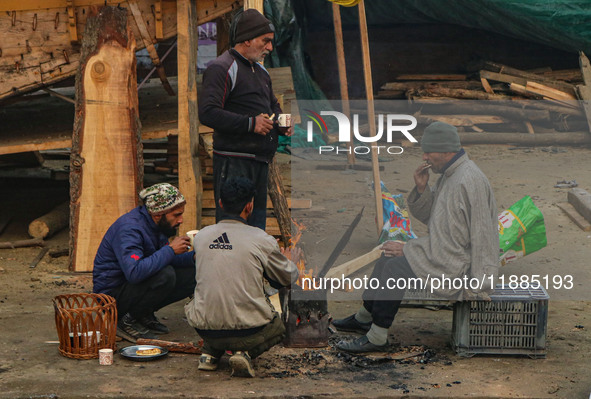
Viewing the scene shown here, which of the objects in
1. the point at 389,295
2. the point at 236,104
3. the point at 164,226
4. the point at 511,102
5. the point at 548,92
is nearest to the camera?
the point at 389,295

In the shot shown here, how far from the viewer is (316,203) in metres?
9.65

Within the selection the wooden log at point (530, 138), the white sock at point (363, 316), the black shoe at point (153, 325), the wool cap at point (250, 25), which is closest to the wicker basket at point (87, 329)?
the black shoe at point (153, 325)

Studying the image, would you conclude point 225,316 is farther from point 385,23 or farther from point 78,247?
point 385,23

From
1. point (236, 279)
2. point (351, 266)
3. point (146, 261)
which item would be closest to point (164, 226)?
point (146, 261)

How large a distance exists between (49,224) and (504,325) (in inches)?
204

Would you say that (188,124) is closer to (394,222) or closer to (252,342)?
(394,222)

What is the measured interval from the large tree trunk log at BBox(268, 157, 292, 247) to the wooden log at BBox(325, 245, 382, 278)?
31.1 inches

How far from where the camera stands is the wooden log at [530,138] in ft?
41.4

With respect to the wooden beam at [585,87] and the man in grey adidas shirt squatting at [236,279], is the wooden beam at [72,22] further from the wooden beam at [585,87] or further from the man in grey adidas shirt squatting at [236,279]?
the wooden beam at [585,87]

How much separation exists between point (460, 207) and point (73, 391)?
8.51ft

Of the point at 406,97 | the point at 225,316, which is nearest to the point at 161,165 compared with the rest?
the point at 406,97

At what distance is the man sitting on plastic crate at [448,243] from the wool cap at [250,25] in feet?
4.89

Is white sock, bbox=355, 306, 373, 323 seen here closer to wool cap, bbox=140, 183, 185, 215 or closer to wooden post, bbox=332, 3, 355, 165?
wool cap, bbox=140, 183, 185, 215

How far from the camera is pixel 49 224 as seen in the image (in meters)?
8.64
